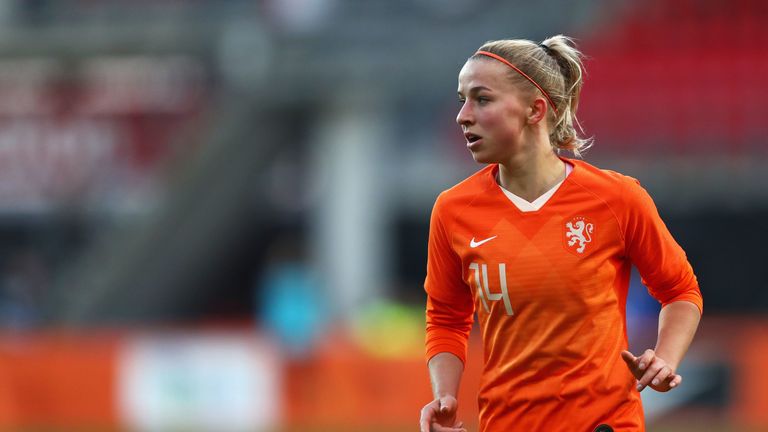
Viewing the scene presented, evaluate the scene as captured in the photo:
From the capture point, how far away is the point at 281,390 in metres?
15.2

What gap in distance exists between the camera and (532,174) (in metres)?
4.26

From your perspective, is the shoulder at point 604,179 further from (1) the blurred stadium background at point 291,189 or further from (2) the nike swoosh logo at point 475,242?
(1) the blurred stadium background at point 291,189

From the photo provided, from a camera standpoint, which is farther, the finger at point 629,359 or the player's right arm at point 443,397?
the player's right arm at point 443,397

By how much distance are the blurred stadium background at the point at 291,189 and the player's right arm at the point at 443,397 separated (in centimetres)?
955

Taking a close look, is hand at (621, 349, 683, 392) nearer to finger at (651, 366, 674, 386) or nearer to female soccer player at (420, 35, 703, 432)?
finger at (651, 366, 674, 386)

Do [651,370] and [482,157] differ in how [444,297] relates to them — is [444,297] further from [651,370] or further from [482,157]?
[651,370]

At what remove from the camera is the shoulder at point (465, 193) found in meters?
4.30

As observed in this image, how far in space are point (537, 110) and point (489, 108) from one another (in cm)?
17

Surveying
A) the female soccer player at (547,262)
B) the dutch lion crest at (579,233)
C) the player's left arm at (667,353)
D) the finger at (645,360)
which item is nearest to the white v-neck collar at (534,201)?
the female soccer player at (547,262)

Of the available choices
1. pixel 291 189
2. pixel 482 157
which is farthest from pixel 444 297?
pixel 291 189

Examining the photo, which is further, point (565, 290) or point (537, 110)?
point (537, 110)

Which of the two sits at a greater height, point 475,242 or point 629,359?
point 475,242

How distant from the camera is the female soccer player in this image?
13.5 feet

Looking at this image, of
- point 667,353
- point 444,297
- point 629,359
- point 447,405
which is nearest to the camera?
point 629,359
